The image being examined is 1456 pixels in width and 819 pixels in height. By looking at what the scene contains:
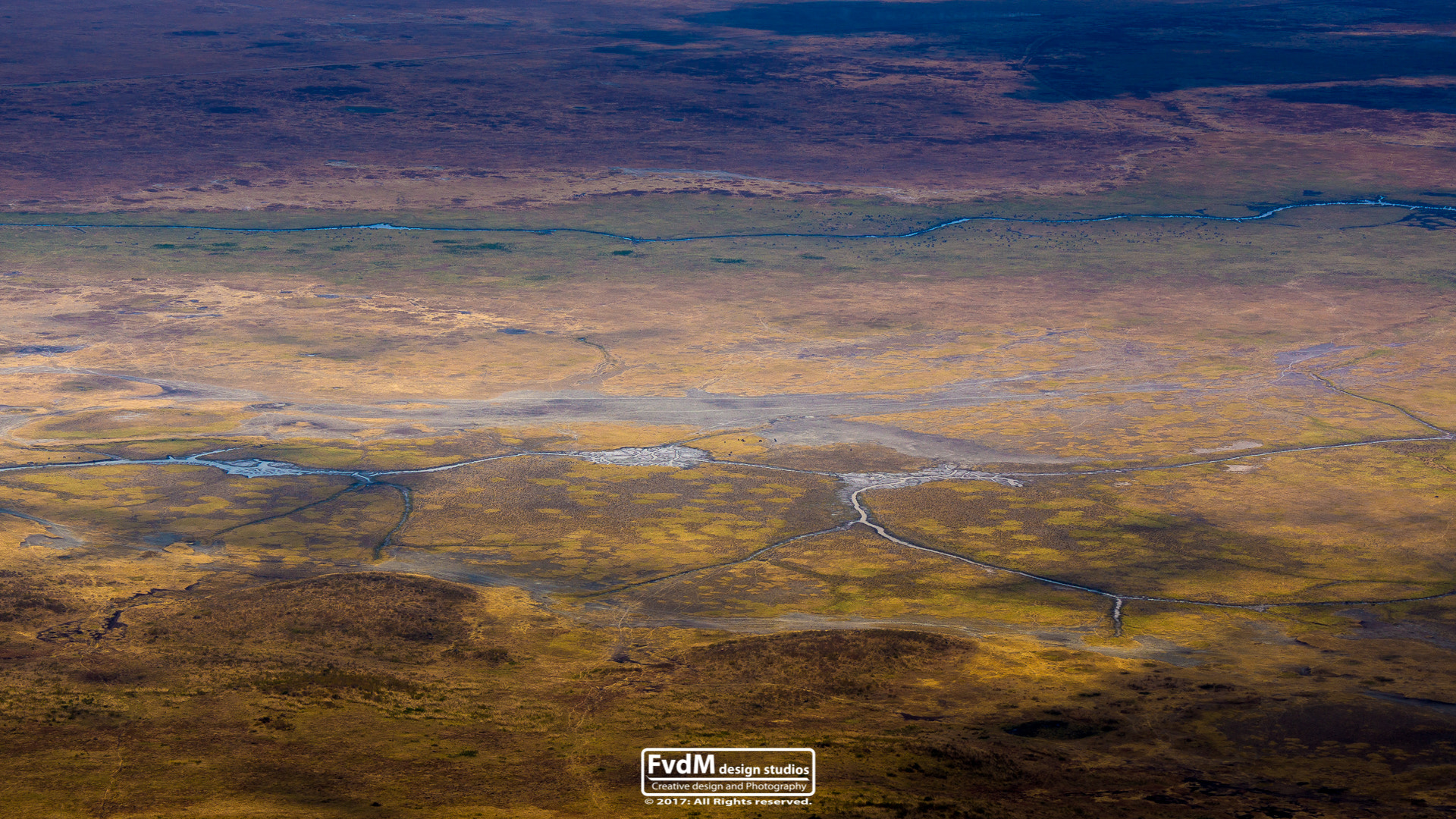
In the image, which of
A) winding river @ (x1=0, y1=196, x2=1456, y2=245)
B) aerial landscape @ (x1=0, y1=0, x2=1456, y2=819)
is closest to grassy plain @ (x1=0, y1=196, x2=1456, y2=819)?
aerial landscape @ (x1=0, y1=0, x2=1456, y2=819)

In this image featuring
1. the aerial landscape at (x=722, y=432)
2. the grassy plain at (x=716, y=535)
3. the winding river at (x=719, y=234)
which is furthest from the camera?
the winding river at (x=719, y=234)

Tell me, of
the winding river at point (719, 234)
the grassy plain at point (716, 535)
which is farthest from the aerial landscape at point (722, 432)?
the winding river at point (719, 234)

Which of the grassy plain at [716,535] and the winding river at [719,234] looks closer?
the grassy plain at [716,535]

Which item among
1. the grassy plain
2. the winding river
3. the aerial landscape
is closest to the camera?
the grassy plain


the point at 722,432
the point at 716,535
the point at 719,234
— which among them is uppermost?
the point at 716,535

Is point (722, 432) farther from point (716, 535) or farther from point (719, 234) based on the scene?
point (719, 234)

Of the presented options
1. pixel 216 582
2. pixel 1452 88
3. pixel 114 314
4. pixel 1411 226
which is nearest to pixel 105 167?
pixel 114 314

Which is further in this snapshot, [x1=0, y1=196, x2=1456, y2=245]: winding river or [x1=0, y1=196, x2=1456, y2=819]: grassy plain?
[x1=0, y1=196, x2=1456, y2=245]: winding river

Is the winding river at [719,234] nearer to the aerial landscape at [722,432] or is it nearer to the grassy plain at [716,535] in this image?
the aerial landscape at [722,432]

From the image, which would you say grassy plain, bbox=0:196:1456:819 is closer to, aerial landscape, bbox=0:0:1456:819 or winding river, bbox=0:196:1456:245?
aerial landscape, bbox=0:0:1456:819

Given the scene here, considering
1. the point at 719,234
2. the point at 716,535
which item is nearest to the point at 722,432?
the point at 716,535
